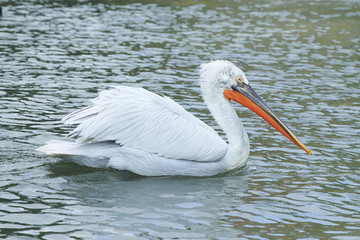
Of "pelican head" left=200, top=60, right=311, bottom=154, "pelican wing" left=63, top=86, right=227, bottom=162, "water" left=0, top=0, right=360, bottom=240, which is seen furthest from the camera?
"pelican head" left=200, top=60, right=311, bottom=154

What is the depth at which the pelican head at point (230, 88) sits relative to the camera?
22.2ft

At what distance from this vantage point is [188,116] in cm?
673

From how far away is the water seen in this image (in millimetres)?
5305

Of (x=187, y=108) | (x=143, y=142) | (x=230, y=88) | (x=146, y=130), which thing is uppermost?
(x=230, y=88)

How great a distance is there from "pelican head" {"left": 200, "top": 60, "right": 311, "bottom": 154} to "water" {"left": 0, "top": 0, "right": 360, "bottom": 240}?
0.56 meters

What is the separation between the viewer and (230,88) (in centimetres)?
682

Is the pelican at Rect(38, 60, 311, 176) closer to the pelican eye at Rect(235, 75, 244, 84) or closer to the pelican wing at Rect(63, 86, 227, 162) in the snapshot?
the pelican wing at Rect(63, 86, 227, 162)

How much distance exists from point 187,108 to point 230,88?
223cm

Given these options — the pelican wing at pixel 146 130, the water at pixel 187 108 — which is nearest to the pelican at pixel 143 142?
the pelican wing at pixel 146 130

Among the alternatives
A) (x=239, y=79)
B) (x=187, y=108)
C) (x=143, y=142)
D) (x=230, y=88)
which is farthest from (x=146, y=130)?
(x=187, y=108)

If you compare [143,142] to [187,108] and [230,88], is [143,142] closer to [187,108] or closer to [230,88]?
[230,88]

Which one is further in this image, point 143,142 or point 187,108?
point 187,108

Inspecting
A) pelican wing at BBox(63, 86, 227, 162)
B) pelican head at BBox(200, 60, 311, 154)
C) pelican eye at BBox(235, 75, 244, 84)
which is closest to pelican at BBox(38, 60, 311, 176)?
pelican wing at BBox(63, 86, 227, 162)

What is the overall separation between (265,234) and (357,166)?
224cm
